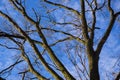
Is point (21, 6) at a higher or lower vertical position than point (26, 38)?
higher

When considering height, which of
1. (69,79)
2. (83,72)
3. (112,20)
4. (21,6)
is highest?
(21,6)

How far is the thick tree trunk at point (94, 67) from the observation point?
26.2 feet

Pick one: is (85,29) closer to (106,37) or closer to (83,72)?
(106,37)

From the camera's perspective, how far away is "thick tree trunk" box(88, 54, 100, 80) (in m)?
7.99

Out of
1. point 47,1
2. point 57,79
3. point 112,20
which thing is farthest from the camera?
point 47,1

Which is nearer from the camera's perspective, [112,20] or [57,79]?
[57,79]

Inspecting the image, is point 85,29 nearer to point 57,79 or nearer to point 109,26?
point 109,26

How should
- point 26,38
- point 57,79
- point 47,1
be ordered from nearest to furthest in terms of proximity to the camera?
point 57,79
point 26,38
point 47,1

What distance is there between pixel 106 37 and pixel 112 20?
2.77 ft

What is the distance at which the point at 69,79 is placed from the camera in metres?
7.71

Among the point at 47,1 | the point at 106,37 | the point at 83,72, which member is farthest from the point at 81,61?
the point at 47,1

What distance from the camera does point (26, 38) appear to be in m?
8.20

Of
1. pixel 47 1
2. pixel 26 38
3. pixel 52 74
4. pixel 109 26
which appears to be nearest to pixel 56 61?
pixel 52 74

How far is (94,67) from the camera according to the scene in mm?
8305
